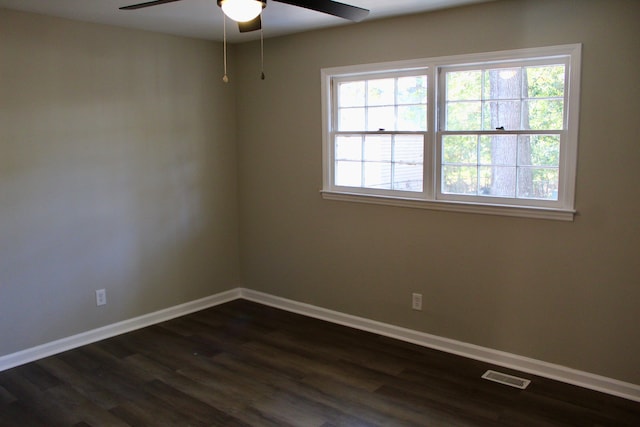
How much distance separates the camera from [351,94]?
169 inches

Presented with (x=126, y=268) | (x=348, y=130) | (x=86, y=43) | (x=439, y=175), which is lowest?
(x=126, y=268)

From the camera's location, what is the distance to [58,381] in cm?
347

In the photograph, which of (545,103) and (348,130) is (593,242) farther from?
(348,130)

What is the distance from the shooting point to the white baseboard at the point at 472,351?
327 centimetres

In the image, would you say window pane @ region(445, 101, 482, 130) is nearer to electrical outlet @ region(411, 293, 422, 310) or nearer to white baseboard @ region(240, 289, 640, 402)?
electrical outlet @ region(411, 293, 422, 310)

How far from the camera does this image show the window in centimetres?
334

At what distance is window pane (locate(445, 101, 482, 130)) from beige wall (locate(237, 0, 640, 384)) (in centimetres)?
36

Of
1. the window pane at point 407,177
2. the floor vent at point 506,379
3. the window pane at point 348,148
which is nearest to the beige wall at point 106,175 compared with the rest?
the window pane at point 348,148

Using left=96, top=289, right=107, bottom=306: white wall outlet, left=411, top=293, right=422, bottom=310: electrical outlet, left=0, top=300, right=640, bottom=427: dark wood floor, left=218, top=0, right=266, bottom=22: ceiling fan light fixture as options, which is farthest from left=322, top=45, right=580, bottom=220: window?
left=96, top=289, right=107, bottom=306: white wall outlet

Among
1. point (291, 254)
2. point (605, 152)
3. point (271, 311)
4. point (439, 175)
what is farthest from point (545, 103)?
point (271, 311)

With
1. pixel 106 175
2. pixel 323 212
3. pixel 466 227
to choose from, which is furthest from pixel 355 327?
pixel 106 175

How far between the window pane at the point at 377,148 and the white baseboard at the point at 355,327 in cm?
129

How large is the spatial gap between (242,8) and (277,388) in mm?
2239

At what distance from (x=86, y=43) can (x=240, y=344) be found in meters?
2.47
